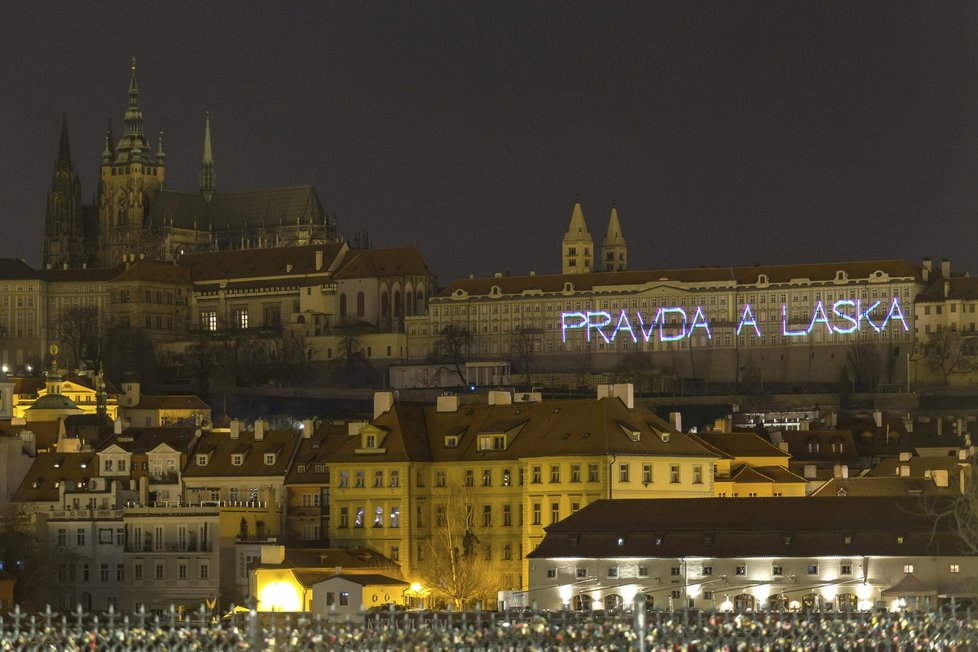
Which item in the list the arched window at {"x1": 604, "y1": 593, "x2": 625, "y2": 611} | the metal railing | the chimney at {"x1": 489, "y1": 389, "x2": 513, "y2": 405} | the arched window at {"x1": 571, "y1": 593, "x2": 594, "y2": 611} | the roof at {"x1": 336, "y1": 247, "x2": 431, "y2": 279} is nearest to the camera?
the metal railing

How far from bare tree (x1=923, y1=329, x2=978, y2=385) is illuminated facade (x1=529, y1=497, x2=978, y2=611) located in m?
103

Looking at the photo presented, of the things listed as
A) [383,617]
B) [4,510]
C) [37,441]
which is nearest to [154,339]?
[37,441]

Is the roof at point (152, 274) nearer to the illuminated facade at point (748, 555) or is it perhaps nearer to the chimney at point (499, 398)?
the chimney at point (499, 398)

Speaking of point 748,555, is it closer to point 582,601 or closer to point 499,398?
point 582,601

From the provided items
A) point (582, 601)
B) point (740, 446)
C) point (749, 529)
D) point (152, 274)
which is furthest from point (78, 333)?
point (582, 601)

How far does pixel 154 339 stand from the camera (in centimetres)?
19062

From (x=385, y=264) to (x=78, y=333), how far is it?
69.4 ft

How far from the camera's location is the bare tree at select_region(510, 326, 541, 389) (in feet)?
589

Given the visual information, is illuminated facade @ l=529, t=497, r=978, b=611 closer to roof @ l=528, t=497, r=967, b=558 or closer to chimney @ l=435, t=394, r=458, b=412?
roof @ l=528, t=497, r=967, b=558

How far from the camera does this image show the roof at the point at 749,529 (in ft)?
183

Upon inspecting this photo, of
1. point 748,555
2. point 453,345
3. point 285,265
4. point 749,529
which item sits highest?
point 285,265

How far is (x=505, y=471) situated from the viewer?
214 ft

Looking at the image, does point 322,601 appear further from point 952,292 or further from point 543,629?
point 952,292

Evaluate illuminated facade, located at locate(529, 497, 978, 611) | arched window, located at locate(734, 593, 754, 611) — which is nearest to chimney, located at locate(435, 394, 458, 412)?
illuminated facade, located at locate(529, 497, 978, 611)
